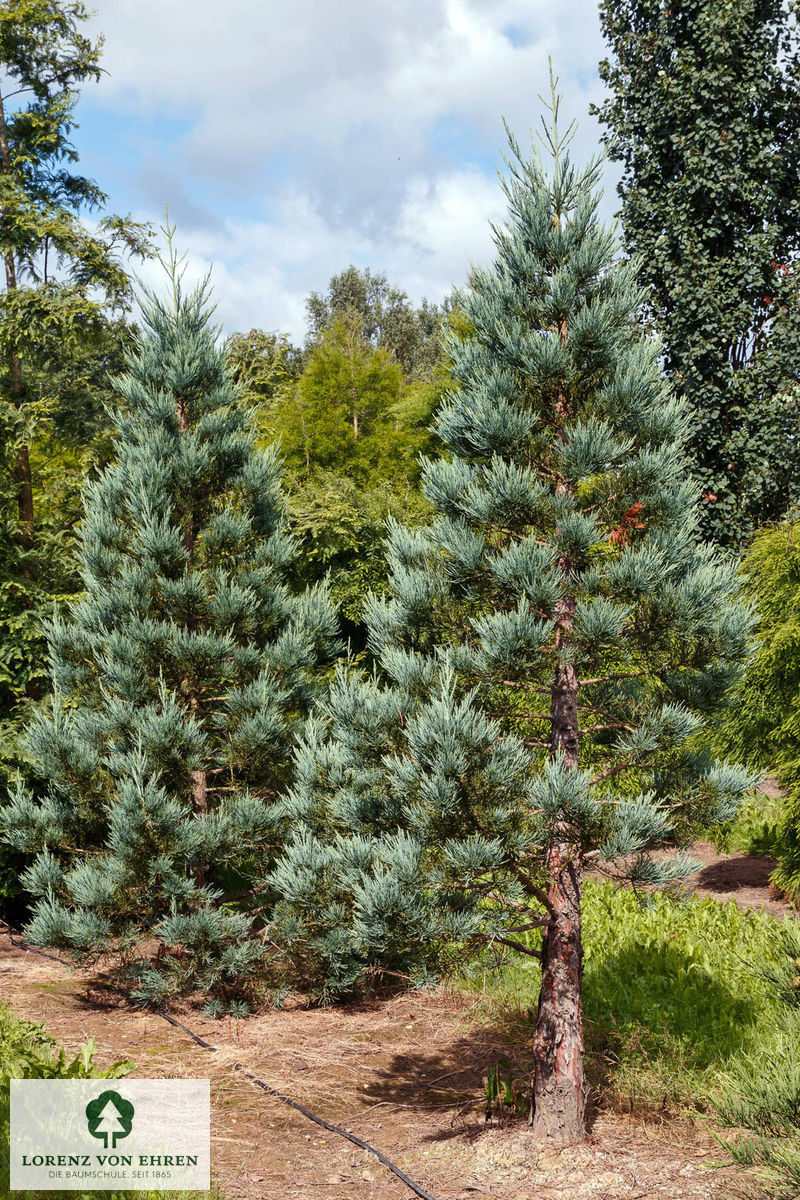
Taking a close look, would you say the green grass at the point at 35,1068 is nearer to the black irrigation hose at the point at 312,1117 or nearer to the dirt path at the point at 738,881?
the black irrigation hose at the point at 312,1117

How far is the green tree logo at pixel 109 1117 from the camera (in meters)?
4.09

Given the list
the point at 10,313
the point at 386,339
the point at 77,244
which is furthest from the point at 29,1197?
the point at 386,339

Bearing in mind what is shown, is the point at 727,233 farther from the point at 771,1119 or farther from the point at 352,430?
the point at 771,1119

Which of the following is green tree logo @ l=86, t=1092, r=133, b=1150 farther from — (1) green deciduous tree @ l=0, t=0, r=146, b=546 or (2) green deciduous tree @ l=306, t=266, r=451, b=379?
(2) green deciduous tree @ l=306, t=266, r=451, b=379

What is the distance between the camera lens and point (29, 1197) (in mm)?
3479

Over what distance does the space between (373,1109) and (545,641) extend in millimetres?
2806

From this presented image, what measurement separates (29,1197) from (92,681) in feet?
13.3

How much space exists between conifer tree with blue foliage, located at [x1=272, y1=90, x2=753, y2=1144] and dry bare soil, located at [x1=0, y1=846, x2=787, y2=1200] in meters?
0.34

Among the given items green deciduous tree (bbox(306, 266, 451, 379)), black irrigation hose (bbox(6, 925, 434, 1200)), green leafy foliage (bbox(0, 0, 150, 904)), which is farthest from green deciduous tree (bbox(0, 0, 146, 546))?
green deciduous tree (bbox(306, 266, 451, 379))

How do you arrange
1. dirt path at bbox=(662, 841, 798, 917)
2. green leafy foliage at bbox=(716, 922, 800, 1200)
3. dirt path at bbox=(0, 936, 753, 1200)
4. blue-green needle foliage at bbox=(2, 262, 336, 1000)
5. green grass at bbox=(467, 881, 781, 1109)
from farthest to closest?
1. dirt path at bbox=(662, 841, 798, 917)
2. blue-green needle foliage at bbox=(2, 262, 336, 1000)
3. green grass at bbox=(467, 881, 781, 1109)
4. dirt path at bbox=(0, 936, 753, 1200)
5. green leafy foliage at bbox=(716, 922, 800, 1200)

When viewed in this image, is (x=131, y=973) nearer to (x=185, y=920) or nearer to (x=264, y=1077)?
(x=185, y=920)

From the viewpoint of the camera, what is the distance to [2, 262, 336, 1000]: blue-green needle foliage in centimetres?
639

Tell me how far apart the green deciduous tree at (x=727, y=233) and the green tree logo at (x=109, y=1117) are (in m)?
10.9

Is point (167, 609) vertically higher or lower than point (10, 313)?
lower
